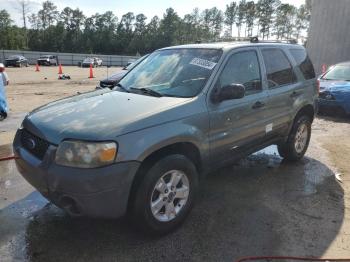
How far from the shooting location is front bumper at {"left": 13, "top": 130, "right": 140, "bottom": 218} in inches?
119

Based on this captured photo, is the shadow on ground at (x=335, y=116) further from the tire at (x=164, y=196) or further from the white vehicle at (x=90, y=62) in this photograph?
the white vehicle at (x=90, y=62)

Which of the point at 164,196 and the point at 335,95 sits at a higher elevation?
the point at 335,95

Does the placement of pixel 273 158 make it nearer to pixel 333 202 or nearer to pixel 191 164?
pixel 333 202

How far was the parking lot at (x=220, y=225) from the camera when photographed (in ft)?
11.0

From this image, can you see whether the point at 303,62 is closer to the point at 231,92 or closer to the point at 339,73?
the point at 231,92

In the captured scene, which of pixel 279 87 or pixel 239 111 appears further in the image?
pixel 279 87

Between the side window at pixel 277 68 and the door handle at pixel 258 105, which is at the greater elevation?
the side window at pixel 277 68

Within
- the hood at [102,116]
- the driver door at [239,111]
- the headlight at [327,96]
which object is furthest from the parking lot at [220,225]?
the headlight at [327,96]

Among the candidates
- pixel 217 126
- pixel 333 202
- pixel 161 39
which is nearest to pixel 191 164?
pixel 217 126

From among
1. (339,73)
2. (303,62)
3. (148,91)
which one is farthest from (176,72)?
(339,73)

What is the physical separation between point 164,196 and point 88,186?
0.81 meters

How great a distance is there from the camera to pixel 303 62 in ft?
19.0

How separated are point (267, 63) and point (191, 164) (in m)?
2.02

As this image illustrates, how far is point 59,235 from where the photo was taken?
3.59m
